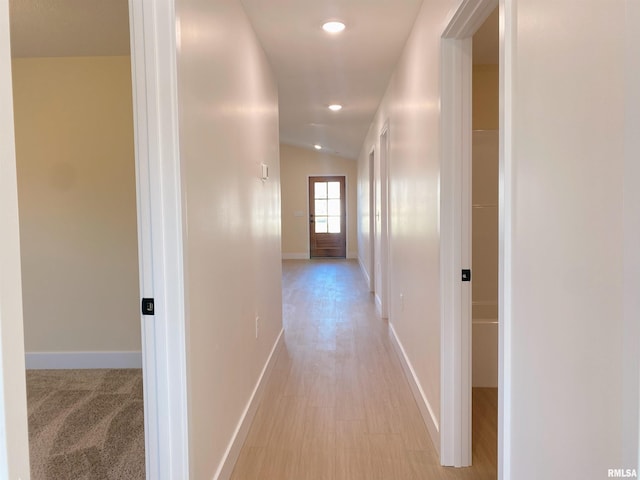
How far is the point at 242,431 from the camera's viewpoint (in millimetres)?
2287

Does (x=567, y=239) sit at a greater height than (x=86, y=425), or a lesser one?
greater

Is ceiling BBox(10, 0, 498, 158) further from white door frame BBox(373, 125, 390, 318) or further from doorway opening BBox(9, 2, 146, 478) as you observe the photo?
white door frame BBox(373, 125, 390, 318)

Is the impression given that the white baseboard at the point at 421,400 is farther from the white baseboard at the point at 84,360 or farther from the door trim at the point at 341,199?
the door trim at the point at 341,199

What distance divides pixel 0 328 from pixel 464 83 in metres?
1.96

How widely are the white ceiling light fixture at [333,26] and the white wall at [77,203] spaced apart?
1546 mm

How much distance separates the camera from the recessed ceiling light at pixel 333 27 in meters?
2.70

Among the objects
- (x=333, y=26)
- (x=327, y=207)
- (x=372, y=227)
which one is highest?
(x=333, y=26)

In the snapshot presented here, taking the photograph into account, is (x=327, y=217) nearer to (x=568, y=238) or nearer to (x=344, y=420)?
(x=344, y=420)

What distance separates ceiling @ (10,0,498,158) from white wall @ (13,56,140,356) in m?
0.24

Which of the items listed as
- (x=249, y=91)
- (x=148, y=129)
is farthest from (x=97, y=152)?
(x=148, y=129)

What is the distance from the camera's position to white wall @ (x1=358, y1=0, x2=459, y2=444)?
2.19m

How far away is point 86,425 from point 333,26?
278 centimetres

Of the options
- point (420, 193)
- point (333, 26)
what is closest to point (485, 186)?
point (420, 193)

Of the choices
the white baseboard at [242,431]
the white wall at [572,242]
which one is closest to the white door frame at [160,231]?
the white baseboard at [242,431]
